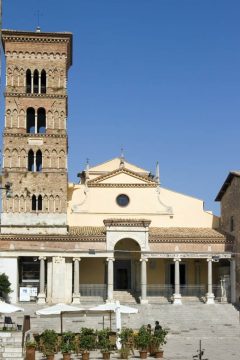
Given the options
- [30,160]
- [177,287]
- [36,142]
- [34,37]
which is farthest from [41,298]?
[34,37]

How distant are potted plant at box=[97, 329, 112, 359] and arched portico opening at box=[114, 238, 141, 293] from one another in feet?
72.6

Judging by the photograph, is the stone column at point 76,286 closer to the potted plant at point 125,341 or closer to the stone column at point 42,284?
the stone column at point 42,284

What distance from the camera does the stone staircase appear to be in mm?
30734

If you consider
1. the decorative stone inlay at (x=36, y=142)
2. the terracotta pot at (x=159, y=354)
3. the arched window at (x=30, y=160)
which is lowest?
the terracotta pot at (x=159, y=354)

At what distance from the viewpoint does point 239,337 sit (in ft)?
143

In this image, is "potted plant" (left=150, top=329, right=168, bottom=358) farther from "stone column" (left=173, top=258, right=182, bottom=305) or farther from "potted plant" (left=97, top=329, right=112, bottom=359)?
"stone column" (left=173, top=258, right=182, bottom=305)

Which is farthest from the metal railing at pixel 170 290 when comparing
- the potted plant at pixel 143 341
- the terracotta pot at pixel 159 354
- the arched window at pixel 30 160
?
the terracotta pot at pixel 159 354

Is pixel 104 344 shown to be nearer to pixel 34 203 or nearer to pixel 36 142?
pixel 34 203

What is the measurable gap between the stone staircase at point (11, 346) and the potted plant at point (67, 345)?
1.77 meters

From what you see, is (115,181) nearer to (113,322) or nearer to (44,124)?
(44,124)

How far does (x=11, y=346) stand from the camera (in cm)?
3141

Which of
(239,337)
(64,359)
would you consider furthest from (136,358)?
(239,337)

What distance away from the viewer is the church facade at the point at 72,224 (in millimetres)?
53031

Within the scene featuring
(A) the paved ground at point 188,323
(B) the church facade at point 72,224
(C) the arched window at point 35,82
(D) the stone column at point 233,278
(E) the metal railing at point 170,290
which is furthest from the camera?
(E) the metal railing at point 170,290
